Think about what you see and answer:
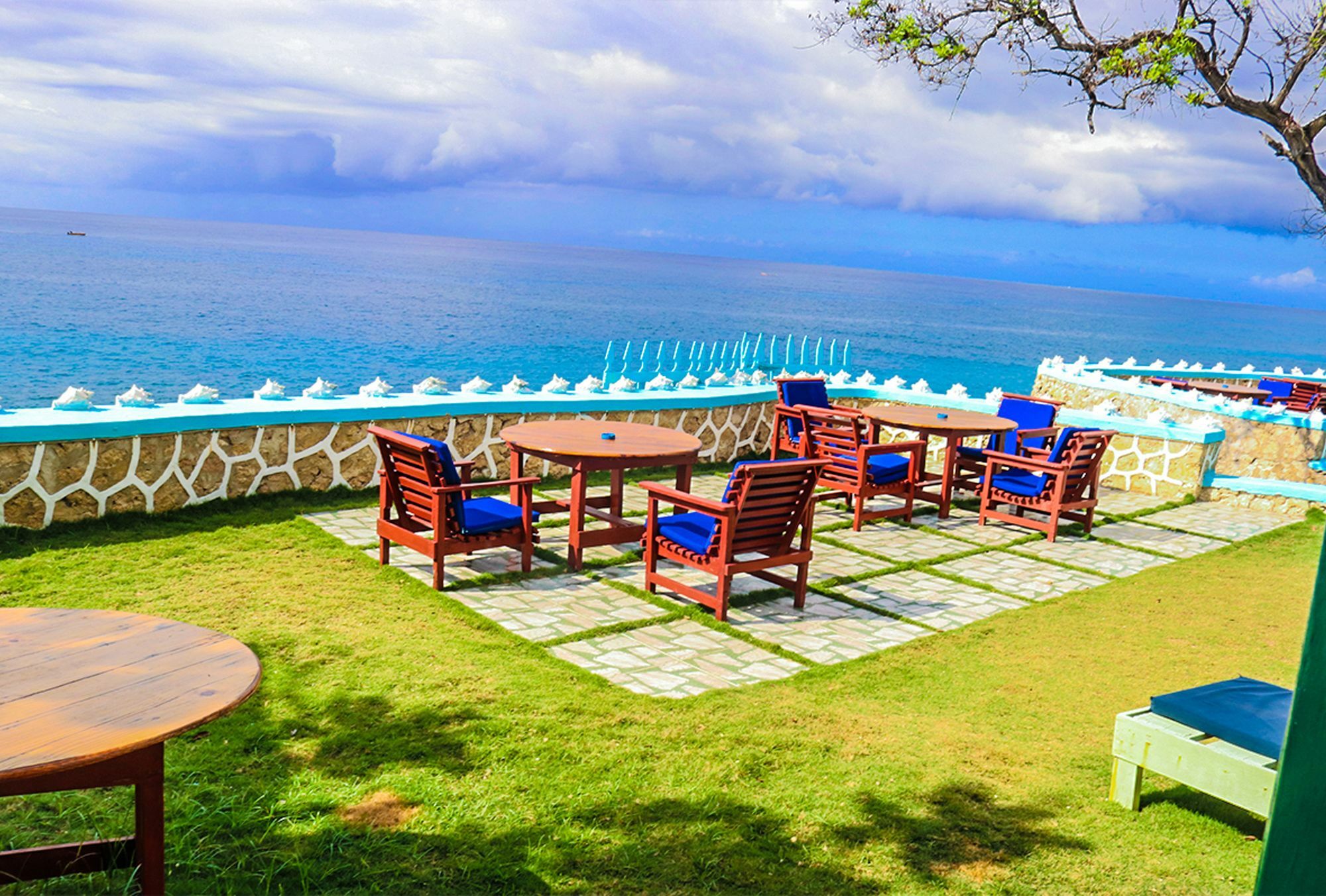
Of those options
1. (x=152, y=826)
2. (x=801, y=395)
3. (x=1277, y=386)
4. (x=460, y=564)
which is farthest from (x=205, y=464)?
(x=1277, y=386)

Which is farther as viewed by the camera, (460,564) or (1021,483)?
(1021,483)

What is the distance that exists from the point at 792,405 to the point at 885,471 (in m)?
1.57

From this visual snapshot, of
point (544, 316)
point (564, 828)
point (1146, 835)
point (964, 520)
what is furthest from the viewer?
point (544, 316)

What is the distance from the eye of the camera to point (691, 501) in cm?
605

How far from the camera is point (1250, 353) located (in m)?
98.9

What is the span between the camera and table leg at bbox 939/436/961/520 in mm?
9094

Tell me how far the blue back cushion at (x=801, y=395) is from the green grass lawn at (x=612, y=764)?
3977mm

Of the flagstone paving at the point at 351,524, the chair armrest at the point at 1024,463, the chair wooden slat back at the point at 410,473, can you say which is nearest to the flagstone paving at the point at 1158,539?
the chair armrest at the point at 1024,463

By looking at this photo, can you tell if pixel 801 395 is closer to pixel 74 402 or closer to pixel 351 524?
pixel 351 524

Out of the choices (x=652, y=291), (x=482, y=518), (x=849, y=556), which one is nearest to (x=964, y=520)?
(x=849, y=556)

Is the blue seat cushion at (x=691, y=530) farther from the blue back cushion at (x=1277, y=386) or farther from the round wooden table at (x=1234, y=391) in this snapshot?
the blue back cushion at (x=1277, y=386)

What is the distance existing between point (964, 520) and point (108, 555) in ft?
22.0

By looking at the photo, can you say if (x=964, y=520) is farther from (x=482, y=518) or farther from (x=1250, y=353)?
(x=1250, y=353)

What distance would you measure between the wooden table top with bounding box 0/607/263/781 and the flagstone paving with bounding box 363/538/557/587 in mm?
3281
